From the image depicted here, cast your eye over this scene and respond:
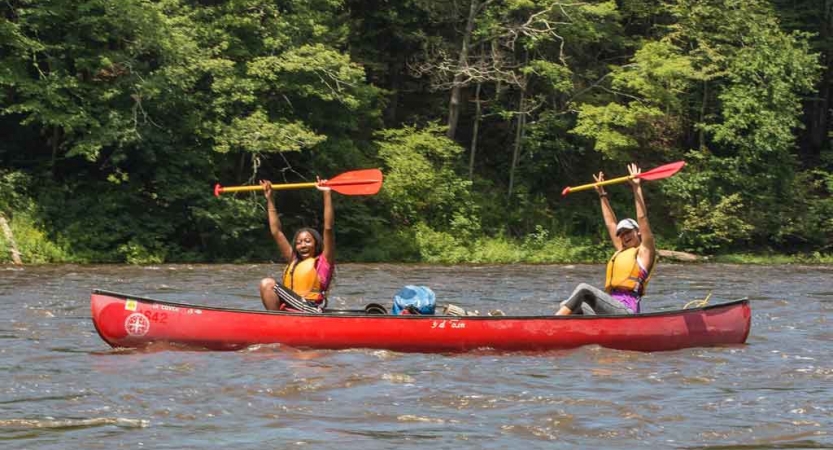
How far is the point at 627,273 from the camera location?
1133cm

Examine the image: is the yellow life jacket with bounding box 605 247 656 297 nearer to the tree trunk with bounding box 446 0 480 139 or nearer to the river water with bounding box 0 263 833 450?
the river water with bounding box 0 263 833 450

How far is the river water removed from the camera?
730 cm

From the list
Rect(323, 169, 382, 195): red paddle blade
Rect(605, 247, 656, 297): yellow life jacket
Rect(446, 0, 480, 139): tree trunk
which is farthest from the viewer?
Rect(446, 0, 480, 139): tree trunk

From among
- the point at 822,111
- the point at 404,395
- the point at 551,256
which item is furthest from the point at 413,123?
the point at 404,395

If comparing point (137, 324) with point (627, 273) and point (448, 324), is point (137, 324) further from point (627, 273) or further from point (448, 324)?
point (627, 273)

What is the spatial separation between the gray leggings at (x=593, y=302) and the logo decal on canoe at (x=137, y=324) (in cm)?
372

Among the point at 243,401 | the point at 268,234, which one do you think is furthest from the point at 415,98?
the point at 243,401

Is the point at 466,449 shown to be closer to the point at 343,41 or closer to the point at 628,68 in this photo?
the point at 343,41

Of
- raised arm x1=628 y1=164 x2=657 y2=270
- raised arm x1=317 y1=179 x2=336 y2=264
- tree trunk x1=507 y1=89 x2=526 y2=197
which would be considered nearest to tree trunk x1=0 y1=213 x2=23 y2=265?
raised arm x1=317 y1=179 x2=336 y2=264

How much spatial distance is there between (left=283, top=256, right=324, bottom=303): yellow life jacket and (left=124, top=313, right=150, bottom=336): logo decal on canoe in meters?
1.38

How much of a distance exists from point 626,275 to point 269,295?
326 centimetres

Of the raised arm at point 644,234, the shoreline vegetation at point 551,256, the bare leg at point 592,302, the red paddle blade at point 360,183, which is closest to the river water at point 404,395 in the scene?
the bare leg at point 592,302

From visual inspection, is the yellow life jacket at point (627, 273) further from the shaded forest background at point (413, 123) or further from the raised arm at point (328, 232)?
the shaded forest background at point (413, 123)

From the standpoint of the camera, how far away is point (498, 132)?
103 ft
